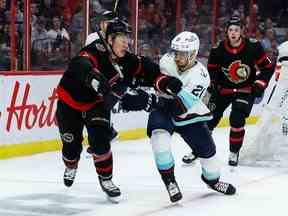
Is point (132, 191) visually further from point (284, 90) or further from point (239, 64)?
point (284, 90)

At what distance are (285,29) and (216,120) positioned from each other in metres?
7.20

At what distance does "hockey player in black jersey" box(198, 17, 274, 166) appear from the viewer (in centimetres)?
739

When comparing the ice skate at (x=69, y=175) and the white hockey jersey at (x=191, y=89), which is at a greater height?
the white hockey jersey at (x=191, y=89)

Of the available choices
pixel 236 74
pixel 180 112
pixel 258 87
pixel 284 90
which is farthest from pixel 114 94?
pixel 284 90

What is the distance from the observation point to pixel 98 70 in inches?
218

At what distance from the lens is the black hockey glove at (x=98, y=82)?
529 centimetres

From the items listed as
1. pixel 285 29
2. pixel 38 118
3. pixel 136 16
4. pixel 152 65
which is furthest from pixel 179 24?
pixel 152 65

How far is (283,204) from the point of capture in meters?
5.82

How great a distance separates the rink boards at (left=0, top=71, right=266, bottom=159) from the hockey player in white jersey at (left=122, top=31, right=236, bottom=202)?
250cm

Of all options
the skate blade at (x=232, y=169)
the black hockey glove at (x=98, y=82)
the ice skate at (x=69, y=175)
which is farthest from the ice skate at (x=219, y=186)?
the skate blade at (x=232, y=169)

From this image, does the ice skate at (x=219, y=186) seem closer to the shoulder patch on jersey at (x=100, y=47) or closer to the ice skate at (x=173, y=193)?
the ice skate at (x=173, y=193)

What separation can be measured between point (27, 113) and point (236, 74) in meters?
2.03

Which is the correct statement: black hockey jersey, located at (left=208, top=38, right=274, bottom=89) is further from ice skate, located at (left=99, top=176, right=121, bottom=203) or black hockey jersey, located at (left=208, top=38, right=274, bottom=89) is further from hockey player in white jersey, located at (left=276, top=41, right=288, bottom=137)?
ice skate, located at (left=99, top=176, right=121, bottom=203)

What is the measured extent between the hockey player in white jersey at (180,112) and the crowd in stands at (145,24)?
10.6 feet
